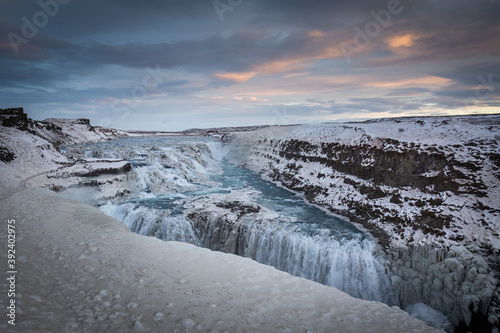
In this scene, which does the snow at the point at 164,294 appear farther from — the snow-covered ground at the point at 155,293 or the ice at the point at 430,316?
the ice at the point at 430,316

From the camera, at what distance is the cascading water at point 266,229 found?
12.4 meters

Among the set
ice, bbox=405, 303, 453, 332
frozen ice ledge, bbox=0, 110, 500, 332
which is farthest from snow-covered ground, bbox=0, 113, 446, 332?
frozen ice ledge, bbox=0, 110, 500, 332

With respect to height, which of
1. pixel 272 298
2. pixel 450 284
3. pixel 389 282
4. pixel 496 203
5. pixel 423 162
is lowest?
pixel 389 282

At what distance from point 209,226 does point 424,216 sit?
12057mm

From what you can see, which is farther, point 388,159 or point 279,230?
point 388,159

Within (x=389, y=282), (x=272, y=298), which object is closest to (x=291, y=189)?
(x=389, y=282)

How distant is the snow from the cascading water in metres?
5.36

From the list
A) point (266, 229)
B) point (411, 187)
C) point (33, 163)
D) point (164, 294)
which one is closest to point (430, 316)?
point (411, 187)

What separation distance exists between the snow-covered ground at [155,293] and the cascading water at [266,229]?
208 inches

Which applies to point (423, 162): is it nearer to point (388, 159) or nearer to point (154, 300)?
point (388, 159)

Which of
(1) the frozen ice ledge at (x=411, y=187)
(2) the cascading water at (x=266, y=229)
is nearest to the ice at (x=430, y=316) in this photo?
(1) the frozen ice ledge at (x=411, y=187)

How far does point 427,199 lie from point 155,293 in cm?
1485

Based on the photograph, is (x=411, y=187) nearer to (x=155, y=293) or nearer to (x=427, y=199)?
(x=427, y=199)

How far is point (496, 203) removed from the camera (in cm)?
1195
